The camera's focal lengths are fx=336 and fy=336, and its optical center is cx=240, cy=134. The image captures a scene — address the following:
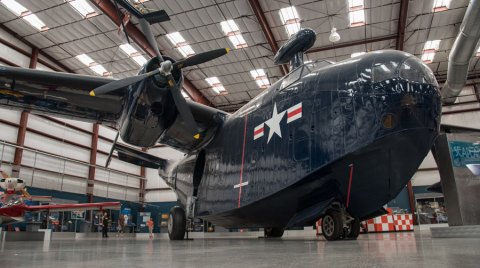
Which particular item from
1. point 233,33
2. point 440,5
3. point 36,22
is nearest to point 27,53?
point 36,22

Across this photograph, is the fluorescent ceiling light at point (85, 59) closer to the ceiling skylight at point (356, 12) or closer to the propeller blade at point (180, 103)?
the ceiling skylight at point (356, 12)

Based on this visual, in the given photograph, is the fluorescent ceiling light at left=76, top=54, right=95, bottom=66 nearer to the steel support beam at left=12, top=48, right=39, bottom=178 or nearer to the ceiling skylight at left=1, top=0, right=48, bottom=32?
the steel support beam at left=12, top=48, right=39, bottom=178

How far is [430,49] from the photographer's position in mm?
23484

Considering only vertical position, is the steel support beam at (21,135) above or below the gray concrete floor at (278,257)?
above

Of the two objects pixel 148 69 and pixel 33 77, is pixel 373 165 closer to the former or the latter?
pixel 148 69

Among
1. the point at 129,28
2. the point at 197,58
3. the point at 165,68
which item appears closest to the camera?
the point at 165,68

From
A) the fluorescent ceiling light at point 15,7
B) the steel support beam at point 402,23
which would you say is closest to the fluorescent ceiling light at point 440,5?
the steel support beam at point 402,23

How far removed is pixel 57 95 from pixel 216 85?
20.0 m

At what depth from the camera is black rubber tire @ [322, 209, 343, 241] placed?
6.41 meters

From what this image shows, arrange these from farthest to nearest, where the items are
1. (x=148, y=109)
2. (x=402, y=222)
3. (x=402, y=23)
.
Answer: (x=402, y=23)
(x=402, y=222)
(x=148, y=109)

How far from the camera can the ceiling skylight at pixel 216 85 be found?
1072 inches

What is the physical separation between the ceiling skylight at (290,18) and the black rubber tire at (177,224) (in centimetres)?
1310

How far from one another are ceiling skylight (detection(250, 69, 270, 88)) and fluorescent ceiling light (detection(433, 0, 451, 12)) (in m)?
11.7

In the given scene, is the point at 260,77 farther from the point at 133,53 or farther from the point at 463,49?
the point at 463,49
